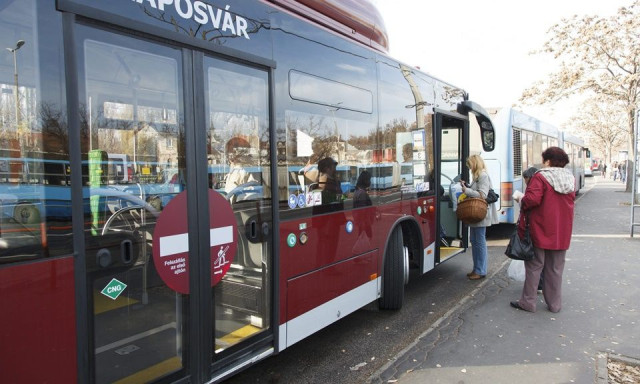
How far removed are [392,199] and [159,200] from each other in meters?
2.97

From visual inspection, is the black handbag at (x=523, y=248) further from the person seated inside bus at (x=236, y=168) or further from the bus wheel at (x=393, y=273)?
the person seated inside bus at (x=236, y=168)

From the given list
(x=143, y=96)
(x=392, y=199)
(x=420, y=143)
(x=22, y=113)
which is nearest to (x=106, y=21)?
(x=143, y=96)

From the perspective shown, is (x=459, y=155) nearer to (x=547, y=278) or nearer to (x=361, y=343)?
(x=547, y=278)

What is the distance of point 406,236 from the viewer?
566 centimetres

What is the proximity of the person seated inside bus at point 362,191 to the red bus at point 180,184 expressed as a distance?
2 centimetres

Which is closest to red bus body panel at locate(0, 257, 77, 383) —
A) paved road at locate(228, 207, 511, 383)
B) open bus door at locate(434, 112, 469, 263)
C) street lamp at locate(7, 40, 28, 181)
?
street lamp at locate(7, 40, 28, 181)

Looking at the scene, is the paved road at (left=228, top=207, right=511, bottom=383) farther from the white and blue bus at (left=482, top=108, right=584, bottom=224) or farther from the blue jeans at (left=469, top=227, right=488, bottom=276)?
the white and blue bus at (left=482, top=108, right=584, bottom=224)

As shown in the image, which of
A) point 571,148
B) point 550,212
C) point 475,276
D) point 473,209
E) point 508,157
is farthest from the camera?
point 571,148

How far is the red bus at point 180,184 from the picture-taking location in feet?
6.68

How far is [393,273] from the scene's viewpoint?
16.8 ft

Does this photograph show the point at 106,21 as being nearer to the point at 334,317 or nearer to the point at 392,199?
the point at 334,317

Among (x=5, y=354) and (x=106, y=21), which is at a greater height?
(x=106, y=21)

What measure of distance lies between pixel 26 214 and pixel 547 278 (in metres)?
5.34

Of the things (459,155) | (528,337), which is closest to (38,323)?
(528,337)
